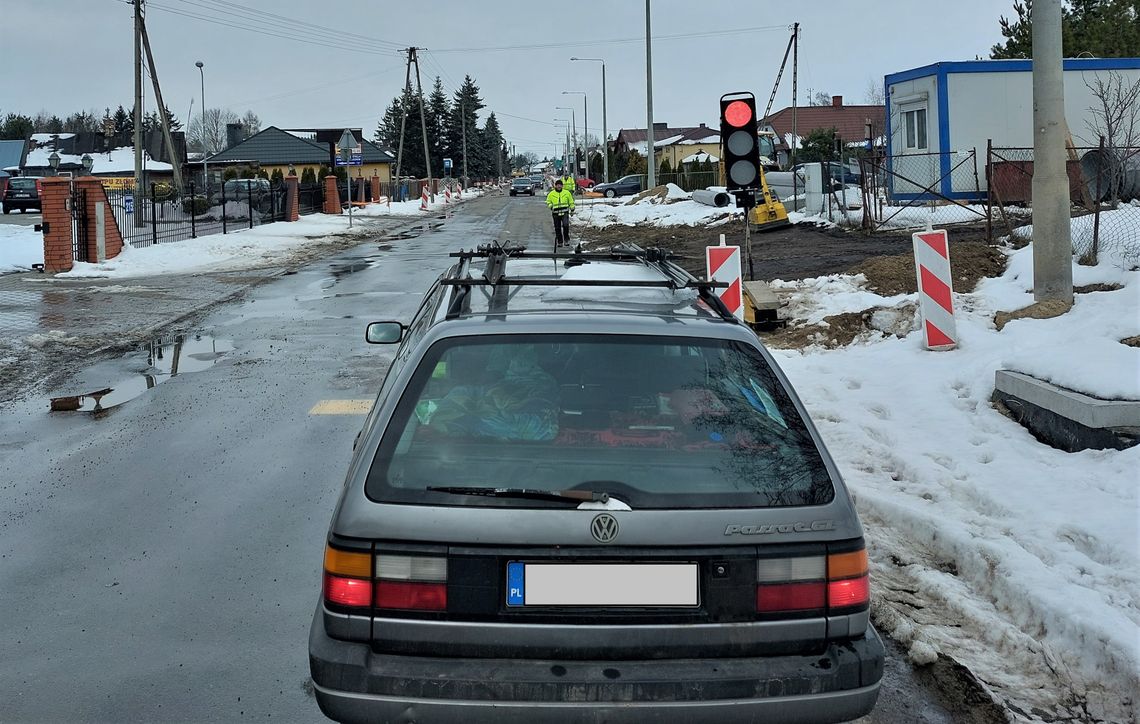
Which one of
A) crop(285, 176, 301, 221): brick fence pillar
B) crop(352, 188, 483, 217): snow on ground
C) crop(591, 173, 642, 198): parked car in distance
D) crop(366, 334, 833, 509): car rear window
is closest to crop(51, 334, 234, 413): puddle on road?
crop(366, 334, 833, 509): car rear window

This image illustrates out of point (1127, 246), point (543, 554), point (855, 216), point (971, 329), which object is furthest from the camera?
point (855, 216)

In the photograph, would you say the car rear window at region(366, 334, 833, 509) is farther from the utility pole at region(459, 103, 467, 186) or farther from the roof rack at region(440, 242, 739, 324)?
the utility pole at region(459, 103, 467, 186)

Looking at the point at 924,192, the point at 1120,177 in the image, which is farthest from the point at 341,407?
the point at 924,192

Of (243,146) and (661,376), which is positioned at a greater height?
(243,146)

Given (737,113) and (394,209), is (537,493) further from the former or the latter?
(394,209)

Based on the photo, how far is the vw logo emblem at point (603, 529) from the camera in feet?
10.3

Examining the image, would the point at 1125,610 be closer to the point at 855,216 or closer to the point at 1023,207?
the point at 1023,207

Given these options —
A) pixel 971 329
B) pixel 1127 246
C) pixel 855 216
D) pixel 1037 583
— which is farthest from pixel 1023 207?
pixel 1037 583

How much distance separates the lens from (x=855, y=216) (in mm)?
26531

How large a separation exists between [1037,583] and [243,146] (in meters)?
105

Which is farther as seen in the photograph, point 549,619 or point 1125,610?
point 1125,610

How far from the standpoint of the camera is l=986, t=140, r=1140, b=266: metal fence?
12922mm

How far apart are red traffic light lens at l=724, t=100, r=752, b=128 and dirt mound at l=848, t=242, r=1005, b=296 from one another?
2742mm

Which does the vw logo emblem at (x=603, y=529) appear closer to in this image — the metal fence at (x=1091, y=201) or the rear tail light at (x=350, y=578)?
the rear tail light at (x=350, y=578)
